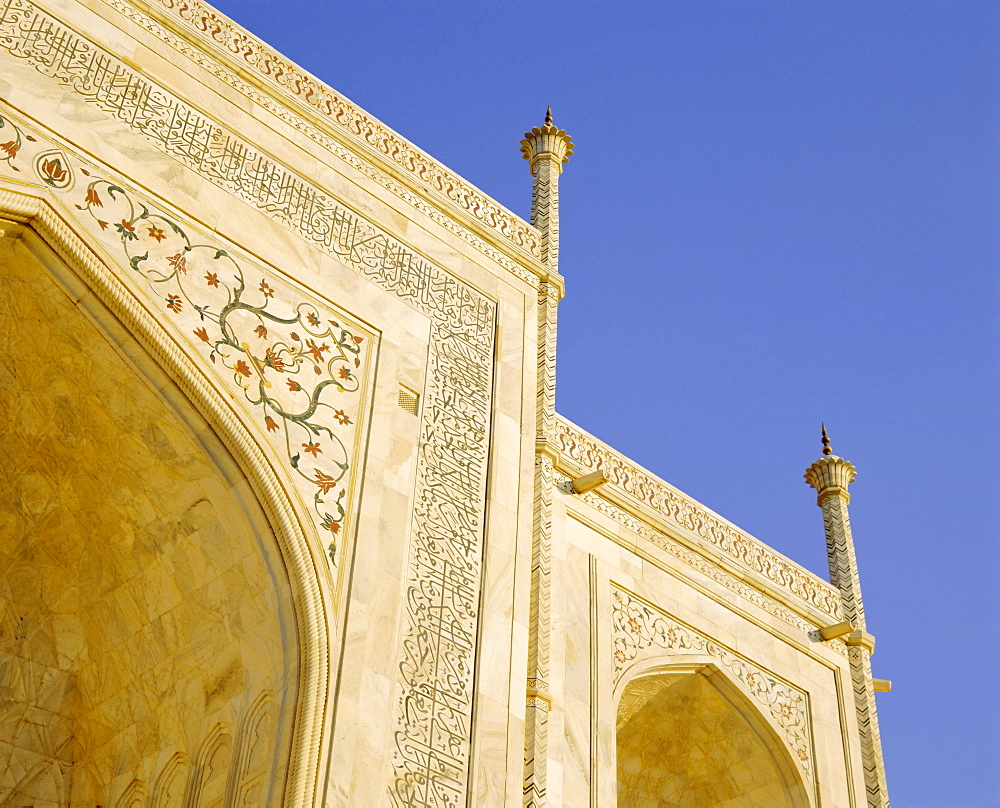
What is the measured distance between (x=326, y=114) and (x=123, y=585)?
223 cm

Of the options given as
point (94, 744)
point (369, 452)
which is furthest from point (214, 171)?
point (94, 744)

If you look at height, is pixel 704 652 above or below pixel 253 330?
below

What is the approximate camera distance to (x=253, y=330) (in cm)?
522

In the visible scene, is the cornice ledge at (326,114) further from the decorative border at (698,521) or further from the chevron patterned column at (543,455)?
the decorative border at (698,521)

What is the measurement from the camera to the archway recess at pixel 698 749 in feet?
23.3

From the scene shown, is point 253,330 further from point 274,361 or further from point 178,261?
point 178,261

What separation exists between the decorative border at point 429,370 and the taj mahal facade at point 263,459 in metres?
0.01

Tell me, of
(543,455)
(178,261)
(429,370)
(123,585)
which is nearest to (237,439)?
(178,261)

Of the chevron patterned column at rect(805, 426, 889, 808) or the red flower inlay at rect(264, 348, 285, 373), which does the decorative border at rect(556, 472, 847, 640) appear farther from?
the red flower inlay at rect(264, 348, 285, 373)

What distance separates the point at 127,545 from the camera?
17.5 feet

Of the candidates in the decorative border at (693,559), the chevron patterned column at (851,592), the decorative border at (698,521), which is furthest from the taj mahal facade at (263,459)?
the chevron patterned column at (851,592)

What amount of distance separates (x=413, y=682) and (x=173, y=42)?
2766mm

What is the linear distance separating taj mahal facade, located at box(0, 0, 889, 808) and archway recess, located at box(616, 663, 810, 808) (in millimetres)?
567

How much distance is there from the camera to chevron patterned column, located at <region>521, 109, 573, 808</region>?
5.29 m
